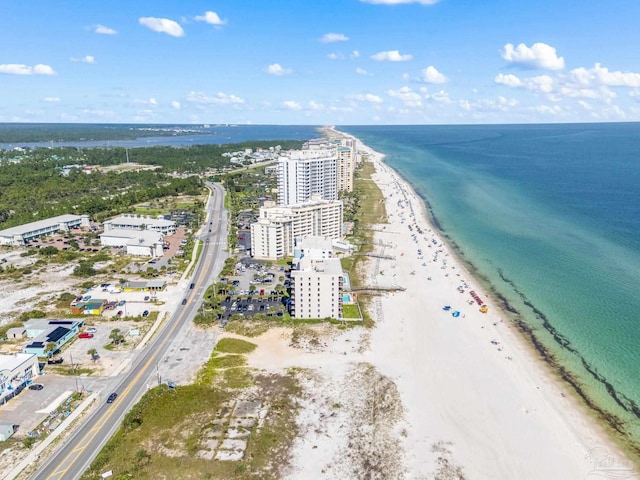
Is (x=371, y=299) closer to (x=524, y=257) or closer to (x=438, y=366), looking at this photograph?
(x=438, y=366)

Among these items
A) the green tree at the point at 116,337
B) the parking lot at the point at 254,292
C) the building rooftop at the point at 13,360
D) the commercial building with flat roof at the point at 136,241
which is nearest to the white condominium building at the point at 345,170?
the commercial building with flat roof at the point at 136,241

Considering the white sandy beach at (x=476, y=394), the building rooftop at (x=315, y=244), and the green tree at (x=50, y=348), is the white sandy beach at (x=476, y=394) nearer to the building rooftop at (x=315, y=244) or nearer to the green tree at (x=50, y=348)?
the building rooftop at (x=315, y=244)

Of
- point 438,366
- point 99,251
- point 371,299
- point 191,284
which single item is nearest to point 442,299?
point 371,299

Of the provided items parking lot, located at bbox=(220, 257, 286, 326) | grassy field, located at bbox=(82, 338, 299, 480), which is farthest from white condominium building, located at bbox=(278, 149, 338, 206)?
grassy field, located at bbox=(82, 338, 299, 480)

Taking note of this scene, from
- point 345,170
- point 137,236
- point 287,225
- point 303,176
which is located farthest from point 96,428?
point 345,170

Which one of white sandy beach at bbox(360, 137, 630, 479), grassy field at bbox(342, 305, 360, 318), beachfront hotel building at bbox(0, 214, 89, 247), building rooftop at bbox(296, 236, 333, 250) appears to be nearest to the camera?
white sandy beach at bbox(360, 137, 630, 479)

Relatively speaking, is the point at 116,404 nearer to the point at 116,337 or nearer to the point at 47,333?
the point at 116,337

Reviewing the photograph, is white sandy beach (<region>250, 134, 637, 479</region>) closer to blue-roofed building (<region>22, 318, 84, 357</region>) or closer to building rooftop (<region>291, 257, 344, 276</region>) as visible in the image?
building rooftop (<region>291, 257, 344, 276</region>)
